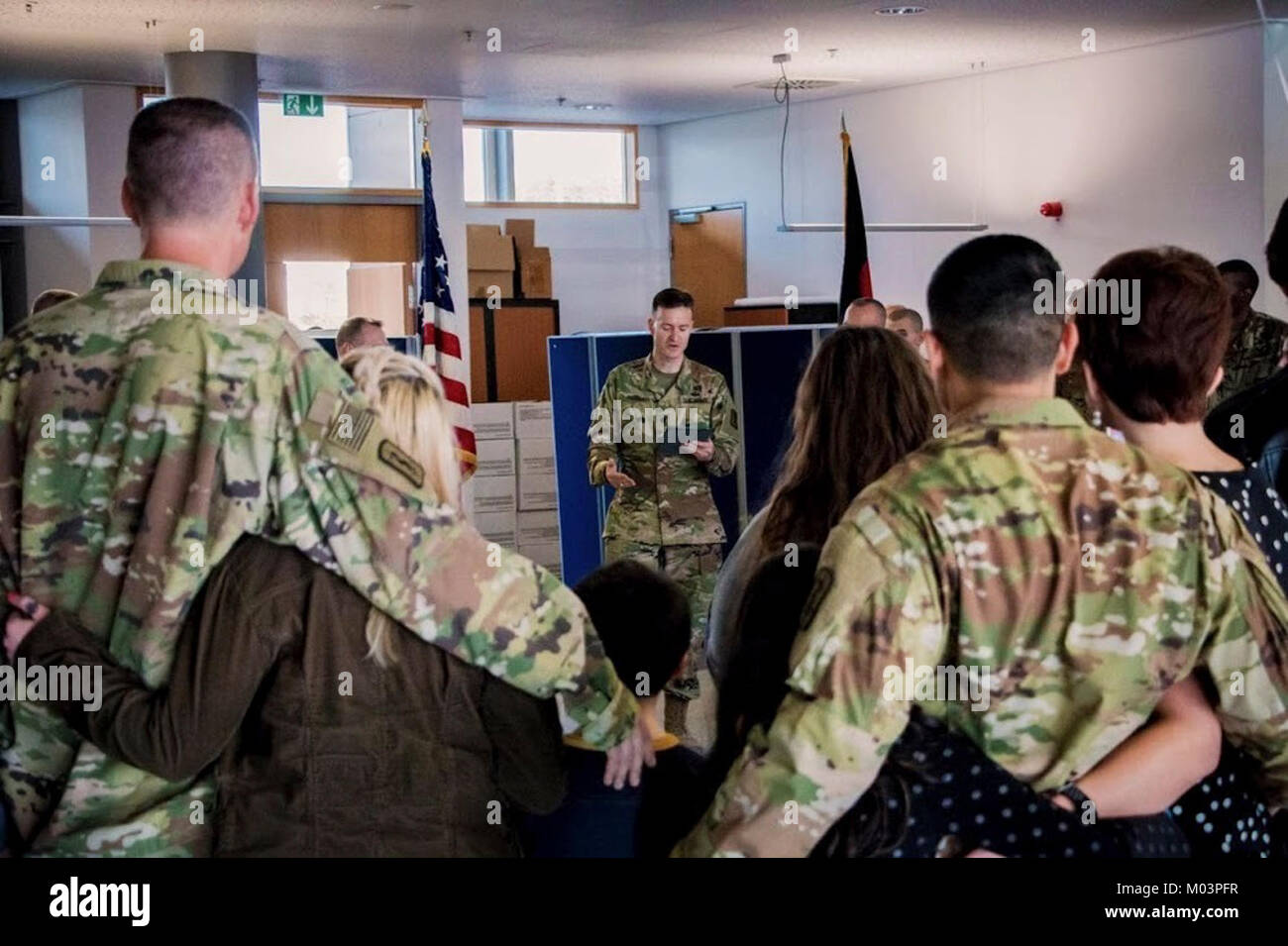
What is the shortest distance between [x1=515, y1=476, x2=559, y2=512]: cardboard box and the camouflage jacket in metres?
3.73

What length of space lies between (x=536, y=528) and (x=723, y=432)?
13.2 ft

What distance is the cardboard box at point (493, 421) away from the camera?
1010 cm

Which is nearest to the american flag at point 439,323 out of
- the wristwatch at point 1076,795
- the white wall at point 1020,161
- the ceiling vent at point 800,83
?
the ceiling vent at point 800,83

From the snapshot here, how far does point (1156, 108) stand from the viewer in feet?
32.3

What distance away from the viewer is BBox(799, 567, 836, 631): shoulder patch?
6.26 feet

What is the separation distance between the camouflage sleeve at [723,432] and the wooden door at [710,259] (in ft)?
23.3

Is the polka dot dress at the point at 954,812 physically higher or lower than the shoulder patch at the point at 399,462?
lower

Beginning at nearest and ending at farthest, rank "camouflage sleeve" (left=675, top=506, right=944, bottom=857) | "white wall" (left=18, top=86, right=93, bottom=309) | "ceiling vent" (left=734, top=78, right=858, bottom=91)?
"camouflage sleeve" (left=675, top=506, right=944, bottom=857) → "white wall" (left=18, top=86, right=93, bottom=309) → "ceiling vent" (left=734, top=78, right=858, bottom=91)

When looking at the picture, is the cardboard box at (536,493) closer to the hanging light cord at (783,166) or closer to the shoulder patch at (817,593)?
the hanging light cord at (783,166)

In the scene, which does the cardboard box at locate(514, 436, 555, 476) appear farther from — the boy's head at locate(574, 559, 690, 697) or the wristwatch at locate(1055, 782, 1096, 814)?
the wristwatch at locate(1055, 782, 1096, 814)

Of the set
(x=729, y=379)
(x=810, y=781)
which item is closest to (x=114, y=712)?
(x=810, y=781)

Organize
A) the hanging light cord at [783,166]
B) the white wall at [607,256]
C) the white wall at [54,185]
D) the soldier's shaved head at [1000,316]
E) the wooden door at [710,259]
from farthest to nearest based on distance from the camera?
1. the white wall at [607,256]
2. the wooden door at [710,259]
3. the hanging light cord at [783,166]
4. the white wall at [54,185]
5. the soldier's shaved head at [1000,316]

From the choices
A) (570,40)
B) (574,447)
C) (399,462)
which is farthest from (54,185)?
(399,462)

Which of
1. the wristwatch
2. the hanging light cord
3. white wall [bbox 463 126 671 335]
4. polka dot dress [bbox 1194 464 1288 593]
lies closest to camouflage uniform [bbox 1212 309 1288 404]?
polka dot dress [bbox 1194 464 1288 593]
